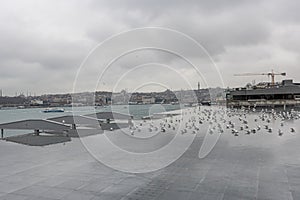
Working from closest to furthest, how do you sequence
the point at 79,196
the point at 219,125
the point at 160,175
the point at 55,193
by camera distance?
the point at 79,196
the point at 55,193
the point at 160,175
the point at 219,125

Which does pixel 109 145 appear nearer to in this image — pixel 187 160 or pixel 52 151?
pixel 52 151

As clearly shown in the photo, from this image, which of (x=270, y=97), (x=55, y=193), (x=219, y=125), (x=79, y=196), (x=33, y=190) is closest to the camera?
(x=79, y=196)

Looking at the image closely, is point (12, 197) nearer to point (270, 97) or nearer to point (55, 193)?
point (55, 193)

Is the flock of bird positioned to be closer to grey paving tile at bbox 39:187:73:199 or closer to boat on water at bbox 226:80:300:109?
grey paving tile at bbox 39:187:73:199

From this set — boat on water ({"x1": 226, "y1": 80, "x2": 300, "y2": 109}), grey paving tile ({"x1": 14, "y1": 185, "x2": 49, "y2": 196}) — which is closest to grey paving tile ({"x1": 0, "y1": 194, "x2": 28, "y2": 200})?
grey paving tile ({"x1": 14, "y1": 185, "x2": 49, "y2": 196})

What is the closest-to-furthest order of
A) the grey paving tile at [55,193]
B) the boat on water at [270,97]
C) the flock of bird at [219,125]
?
the grey paving tile at [55,193] → the flock of bird at [219,125] → the boat on water at [270,97]

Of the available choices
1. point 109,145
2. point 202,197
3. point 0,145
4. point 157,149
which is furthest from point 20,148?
point 202,197

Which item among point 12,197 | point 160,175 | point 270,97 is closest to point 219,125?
point 160,175

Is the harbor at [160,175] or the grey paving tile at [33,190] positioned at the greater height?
the harbor at [160,175]

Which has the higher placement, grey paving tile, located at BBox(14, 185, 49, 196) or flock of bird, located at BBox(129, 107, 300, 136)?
flock of bird, located at BBox(129, 107, 300, 136)

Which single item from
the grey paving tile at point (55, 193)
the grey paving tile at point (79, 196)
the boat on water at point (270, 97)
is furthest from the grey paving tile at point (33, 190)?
the boat on water at point (270, 97)

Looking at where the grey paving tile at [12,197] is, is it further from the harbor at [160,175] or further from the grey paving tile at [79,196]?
the grey paving tile at [79,196]

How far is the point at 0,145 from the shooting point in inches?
531

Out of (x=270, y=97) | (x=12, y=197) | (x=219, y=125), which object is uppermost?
(x=270, y=97)
